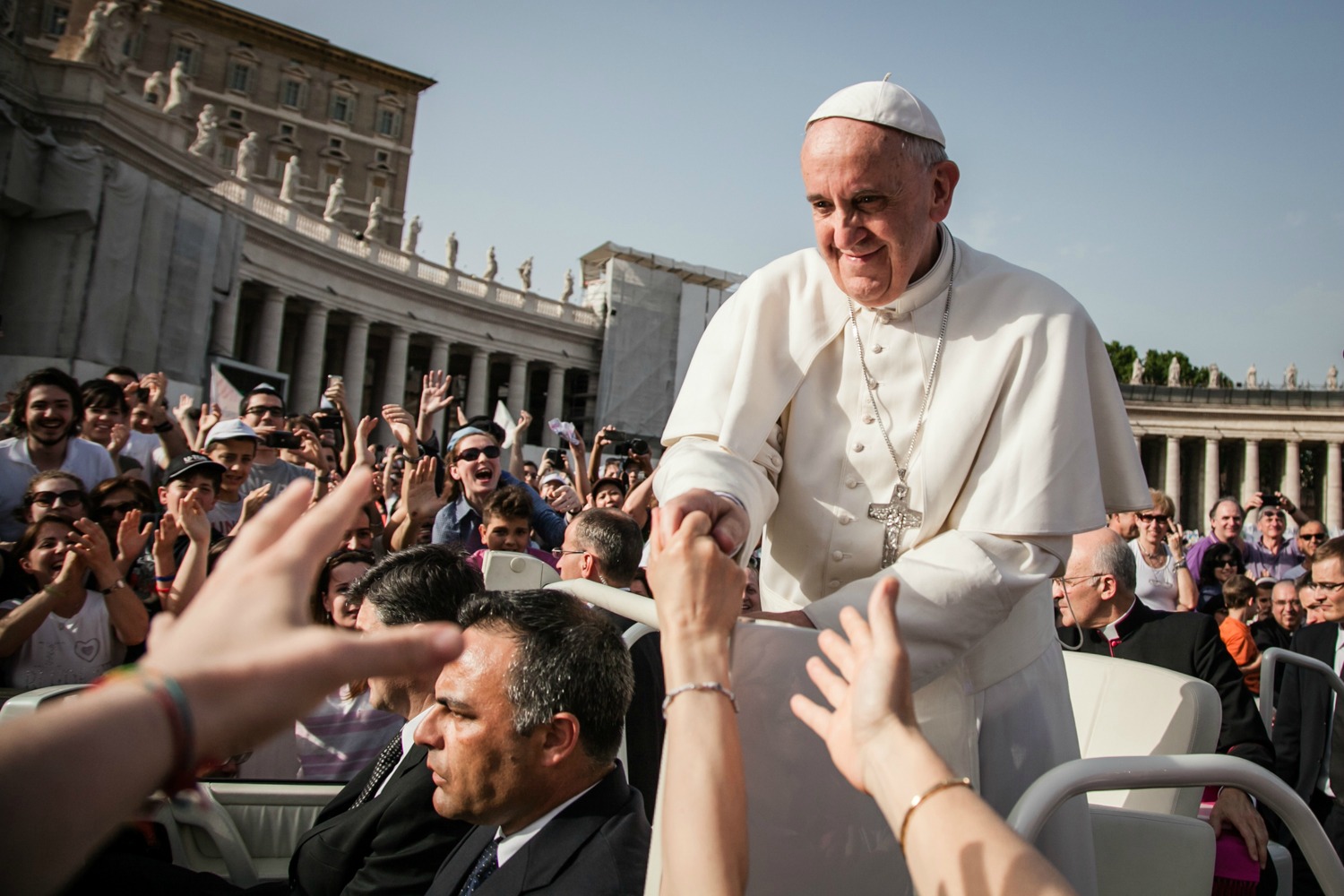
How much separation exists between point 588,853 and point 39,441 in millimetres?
5343

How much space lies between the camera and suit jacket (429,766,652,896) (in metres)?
2.46

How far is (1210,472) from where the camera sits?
175ft

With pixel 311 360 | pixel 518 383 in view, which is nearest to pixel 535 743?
pixel 311 360

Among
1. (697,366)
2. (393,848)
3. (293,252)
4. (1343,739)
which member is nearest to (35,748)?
(697,366)

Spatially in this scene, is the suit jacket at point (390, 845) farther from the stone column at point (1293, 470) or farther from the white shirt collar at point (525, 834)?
the stone column at point (1293, 470)

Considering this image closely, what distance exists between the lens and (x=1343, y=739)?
15.9 ft

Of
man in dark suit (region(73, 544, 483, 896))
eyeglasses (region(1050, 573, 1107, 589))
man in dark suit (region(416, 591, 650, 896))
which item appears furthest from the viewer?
eyeglasses (region(1050, 573, 1107, 589))

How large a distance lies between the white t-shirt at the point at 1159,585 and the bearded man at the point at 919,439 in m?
6.79

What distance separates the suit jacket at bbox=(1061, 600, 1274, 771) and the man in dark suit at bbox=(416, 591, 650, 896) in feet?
8.48

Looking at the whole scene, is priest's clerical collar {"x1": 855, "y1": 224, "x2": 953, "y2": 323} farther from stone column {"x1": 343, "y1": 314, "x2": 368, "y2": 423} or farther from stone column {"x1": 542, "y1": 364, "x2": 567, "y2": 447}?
stone column {"x1": 542, "y1": 364, "x2": 567, "y2": 447}

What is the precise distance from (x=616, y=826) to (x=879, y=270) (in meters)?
1.54

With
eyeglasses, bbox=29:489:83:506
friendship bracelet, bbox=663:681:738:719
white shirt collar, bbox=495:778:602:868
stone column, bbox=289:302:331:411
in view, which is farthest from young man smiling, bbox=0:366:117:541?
stone column, bbox=289:302:331:411

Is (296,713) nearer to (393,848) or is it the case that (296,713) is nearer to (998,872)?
(998,872)

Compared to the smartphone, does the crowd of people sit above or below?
below
